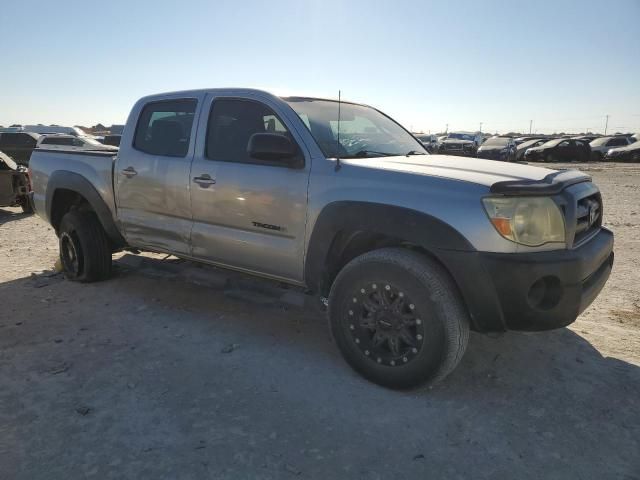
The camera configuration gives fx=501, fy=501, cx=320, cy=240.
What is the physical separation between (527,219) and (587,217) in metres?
0.71

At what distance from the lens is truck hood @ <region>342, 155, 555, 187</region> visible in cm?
287

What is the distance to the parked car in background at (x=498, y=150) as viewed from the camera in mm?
24891

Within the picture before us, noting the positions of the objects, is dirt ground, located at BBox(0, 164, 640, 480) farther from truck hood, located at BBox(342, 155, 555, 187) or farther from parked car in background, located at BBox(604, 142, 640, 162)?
parked car in background, located at BBox(604, 142, 640, 162)

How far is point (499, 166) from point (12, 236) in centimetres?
754

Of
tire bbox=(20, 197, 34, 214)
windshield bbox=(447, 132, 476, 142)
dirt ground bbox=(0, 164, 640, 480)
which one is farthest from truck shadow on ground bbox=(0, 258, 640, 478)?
windshield bbox=(447, 132, 476, 142)

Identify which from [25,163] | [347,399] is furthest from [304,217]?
[25,163]

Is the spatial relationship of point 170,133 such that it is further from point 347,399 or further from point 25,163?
point 25,163

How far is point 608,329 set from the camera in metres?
3.96

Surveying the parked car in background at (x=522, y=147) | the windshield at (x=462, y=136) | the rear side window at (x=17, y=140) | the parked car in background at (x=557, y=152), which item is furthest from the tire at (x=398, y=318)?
the windshield at (x=462, y=136)

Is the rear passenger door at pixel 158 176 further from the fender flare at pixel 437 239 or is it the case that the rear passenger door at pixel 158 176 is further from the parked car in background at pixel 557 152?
the parked car in background at pixel 557 152

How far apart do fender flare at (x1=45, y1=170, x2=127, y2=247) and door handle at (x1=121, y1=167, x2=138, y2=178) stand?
0.47 meters

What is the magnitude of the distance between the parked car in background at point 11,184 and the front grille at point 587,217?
9.51 meters

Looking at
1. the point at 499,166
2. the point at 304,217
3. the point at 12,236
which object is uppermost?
the point at 499,166

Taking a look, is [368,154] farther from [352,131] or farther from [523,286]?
[523,286]
